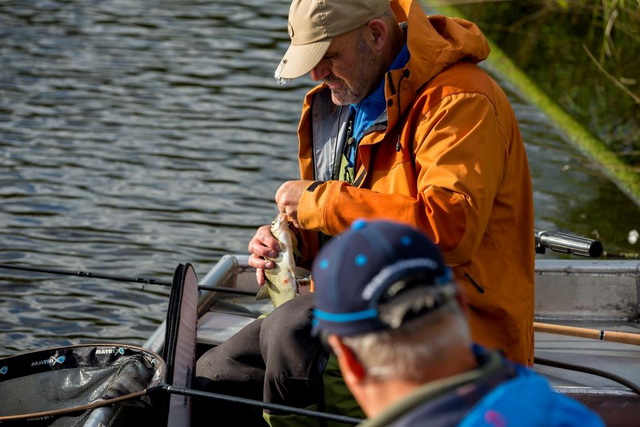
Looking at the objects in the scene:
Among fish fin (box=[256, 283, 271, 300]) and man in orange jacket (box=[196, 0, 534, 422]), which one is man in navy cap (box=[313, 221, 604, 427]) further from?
fish fin (box=[256, 283, 271, 300])

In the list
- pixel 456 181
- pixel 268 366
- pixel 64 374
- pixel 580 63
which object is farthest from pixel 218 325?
pixel 580 63

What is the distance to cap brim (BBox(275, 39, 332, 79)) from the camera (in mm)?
3531

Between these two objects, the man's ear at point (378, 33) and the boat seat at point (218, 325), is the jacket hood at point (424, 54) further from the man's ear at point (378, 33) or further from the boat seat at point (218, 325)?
the boat seat at point (218, 325)

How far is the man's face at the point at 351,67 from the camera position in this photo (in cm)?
355

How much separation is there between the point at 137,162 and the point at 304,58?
5.86m

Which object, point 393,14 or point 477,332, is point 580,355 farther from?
point 393,14

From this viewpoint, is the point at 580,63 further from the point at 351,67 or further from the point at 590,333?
the point at 351,67

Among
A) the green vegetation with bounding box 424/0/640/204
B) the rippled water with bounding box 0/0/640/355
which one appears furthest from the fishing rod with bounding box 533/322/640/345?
the green vegetation with bounding box 424/0/640/204

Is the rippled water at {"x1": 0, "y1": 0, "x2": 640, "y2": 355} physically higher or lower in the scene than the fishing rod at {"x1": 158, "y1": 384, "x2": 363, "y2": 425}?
lower

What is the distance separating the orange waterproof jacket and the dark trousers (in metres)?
0.33

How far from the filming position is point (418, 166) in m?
3.46

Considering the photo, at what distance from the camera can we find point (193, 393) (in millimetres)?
3291

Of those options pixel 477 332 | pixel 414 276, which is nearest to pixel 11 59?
pixel 477 332

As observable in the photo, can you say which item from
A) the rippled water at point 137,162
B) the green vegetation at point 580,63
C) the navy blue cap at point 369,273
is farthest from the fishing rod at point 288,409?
the green vegetation at point 580,63
